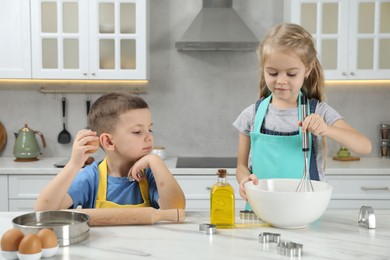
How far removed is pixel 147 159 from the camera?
5.59 ft

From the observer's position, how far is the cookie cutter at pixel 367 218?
4.58 feet

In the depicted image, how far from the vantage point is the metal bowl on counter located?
1224 mm

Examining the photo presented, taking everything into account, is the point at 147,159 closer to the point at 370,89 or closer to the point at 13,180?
the point at 13,180

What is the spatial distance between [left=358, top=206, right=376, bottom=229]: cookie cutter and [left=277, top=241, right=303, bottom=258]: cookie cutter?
0.31m

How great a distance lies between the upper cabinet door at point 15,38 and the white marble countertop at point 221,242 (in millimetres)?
2019

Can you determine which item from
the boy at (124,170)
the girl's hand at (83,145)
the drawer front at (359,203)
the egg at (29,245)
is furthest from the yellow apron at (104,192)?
the drawer front at (359,203)

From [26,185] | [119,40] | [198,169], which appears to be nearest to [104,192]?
[198,169]

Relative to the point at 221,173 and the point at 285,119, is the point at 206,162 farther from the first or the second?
the point at 221,173

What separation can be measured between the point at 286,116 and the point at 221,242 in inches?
33.2

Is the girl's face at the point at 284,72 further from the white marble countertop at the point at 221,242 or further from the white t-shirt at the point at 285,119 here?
the white marble countertop at the point at 221,242

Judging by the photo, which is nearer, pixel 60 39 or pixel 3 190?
pixel 3 190

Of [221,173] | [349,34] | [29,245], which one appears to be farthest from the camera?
[349,34]

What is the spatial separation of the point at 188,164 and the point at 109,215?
199 centimetres

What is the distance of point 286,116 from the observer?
200cm
